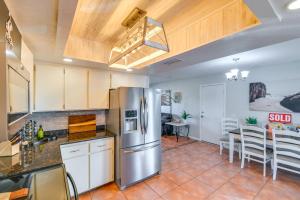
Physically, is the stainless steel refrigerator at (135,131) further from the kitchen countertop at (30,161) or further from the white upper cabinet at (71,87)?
the kitchen countertop at (30,161)

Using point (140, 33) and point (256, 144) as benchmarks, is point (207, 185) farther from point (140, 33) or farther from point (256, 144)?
point (140, 33)

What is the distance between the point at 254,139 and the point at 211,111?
198 centimetres

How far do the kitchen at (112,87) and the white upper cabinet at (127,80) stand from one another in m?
0.02

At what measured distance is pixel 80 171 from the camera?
2.21 meters

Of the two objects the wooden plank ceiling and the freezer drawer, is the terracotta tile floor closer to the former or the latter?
the freezer drawer

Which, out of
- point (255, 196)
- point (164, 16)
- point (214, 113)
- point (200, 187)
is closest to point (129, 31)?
point (164, 16)

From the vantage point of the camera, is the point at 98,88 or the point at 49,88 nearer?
the point at 49,88

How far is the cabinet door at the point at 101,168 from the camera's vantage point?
2320 mm

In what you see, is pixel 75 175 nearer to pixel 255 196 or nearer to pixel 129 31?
pixel 129 31

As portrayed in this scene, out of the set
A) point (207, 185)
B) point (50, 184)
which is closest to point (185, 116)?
point (207, 185)

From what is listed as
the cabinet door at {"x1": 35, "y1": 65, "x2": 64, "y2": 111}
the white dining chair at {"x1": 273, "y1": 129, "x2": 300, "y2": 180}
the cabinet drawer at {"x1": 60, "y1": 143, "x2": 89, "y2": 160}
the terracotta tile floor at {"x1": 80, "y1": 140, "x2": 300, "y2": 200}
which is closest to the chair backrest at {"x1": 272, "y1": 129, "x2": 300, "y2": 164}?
the white dining chair at {"x1": 273, "y1": 129, "x2": 300, "y2": 180}

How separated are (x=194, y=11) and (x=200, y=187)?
103 inches

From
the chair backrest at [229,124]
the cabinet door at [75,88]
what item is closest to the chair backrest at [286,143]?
the chair backrest at [229,124]

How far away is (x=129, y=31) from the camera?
5.65ft
